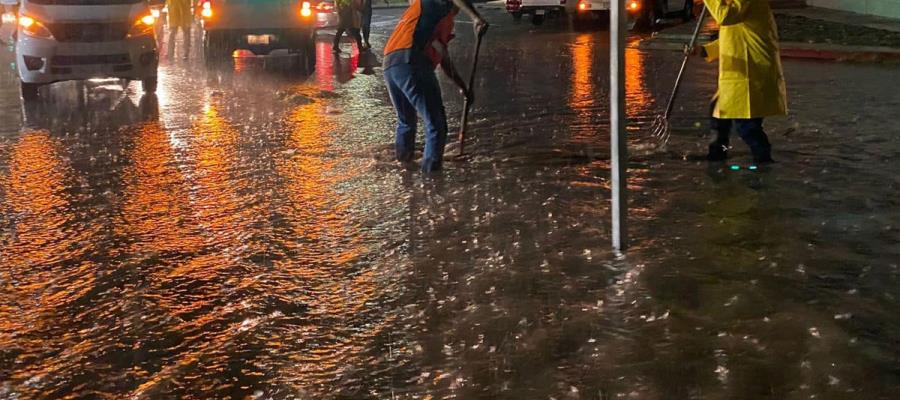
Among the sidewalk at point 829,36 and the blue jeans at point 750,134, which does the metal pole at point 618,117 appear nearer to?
the blue jeans at point 750,134

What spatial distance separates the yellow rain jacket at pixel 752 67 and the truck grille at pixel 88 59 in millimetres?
8121

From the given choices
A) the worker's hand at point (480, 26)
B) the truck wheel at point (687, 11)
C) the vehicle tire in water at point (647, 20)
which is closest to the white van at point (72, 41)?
the worker's hand at point (480, 26)

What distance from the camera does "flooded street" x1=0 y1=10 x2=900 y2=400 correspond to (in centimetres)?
439

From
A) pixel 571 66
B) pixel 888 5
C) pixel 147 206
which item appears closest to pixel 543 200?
pixel 147 206

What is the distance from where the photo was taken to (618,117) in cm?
595

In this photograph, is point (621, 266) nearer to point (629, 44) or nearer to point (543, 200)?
point (543, 200)

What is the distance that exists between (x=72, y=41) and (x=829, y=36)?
1416cm

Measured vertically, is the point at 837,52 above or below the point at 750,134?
above

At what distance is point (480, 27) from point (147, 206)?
277 cm

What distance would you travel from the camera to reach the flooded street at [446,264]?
4.39 m

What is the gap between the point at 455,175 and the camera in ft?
27.8

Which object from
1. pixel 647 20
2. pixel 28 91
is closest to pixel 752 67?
pixel 28 91

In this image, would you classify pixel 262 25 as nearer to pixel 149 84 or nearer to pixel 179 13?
pixel 179 13

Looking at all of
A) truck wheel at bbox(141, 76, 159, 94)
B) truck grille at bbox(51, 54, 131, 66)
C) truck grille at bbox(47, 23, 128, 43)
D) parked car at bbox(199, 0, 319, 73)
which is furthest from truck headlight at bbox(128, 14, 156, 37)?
parked car at bbox(199, 0, 319, 73)
